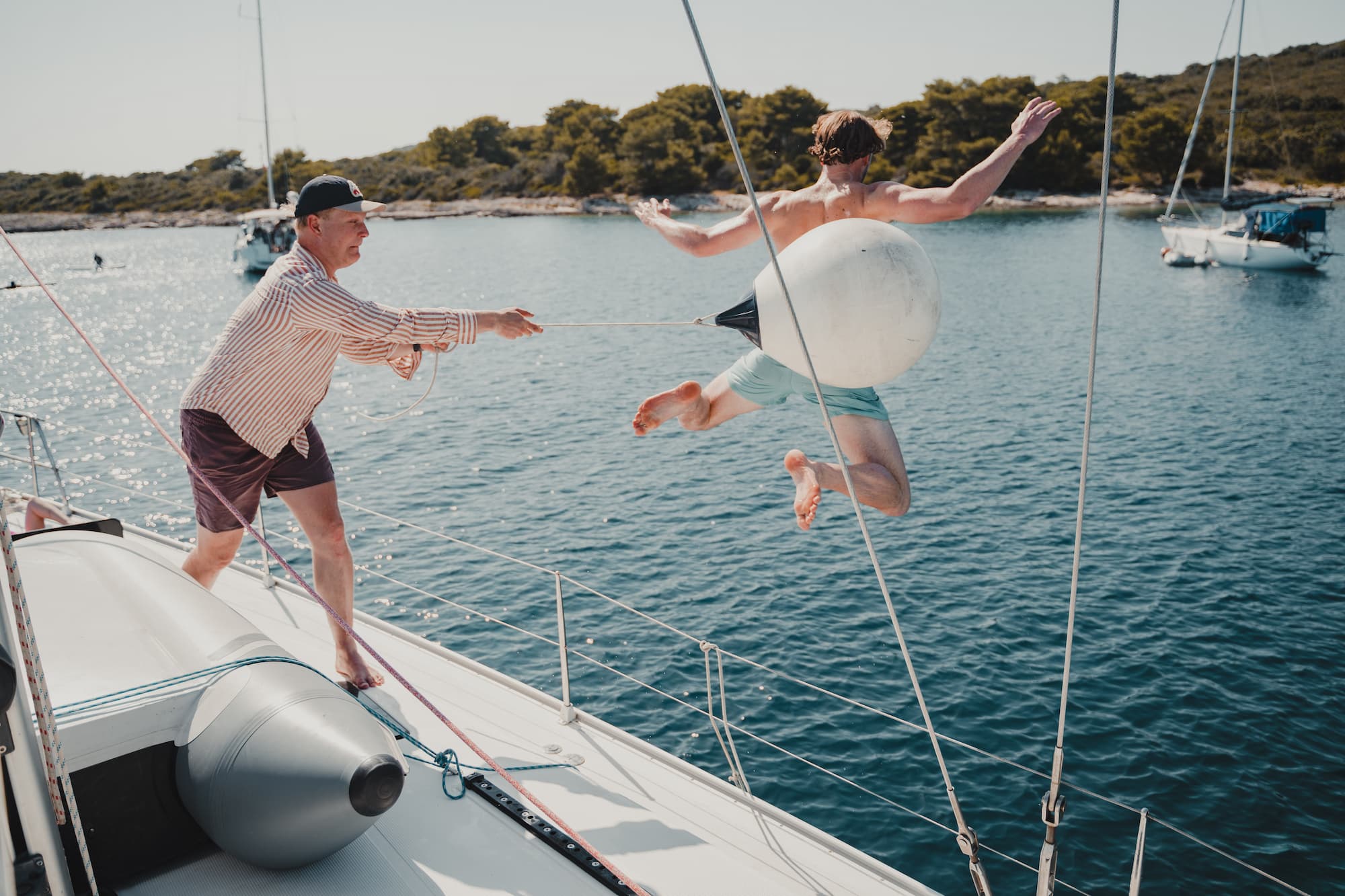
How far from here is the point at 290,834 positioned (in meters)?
3.08

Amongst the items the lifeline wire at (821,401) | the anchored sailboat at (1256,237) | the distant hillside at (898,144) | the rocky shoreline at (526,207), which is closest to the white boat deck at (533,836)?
the lifeline wire at (821,401)

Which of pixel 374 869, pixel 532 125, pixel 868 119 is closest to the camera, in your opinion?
pixel 374 869

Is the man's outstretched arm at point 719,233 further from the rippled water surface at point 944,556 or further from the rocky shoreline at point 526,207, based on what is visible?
the rocky shoreline at point 526,207

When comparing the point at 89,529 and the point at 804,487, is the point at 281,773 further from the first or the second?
the point at 89,529

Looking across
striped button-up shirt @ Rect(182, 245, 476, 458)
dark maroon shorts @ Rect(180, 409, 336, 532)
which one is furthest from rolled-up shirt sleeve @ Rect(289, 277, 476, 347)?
dark maroon shorts @ Rect(180, 409, 336, 532)

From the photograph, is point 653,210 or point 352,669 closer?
point 653,210

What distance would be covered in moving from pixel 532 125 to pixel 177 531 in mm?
84900

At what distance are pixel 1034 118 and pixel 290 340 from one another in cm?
296

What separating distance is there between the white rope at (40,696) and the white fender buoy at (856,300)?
2197 millimetres

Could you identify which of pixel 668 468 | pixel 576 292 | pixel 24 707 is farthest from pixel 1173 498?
pixel 576 292

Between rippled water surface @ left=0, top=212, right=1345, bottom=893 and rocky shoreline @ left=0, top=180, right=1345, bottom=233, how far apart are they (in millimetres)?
38083

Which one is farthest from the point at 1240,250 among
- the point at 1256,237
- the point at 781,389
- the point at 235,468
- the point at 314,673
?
the point at 314,673

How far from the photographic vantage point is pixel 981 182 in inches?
129

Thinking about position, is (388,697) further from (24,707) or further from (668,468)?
(668,468)
